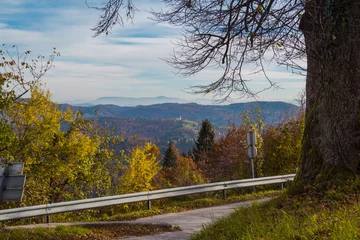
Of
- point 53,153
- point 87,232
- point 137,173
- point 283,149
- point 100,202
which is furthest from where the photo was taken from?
point 137,173

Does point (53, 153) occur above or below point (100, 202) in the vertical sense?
above

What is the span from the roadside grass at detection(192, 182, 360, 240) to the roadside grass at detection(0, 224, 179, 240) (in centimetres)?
249

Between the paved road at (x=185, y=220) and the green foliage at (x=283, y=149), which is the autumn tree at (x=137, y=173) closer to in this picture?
the green foliage at (x=283, y=149)

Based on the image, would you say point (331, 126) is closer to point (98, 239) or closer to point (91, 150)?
point (98, 239)

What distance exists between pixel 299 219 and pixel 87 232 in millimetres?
5226

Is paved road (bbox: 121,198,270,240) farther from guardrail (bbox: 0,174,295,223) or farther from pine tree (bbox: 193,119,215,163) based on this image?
pine tree (bbox: 193,119,215,163)

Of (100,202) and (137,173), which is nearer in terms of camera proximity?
(100,202)

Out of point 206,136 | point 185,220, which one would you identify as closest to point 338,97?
point 185,220

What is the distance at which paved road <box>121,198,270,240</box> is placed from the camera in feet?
31.2

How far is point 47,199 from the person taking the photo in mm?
22734

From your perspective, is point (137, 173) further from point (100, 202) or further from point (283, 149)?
point (100, 202)

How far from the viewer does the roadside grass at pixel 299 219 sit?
16.8 feet

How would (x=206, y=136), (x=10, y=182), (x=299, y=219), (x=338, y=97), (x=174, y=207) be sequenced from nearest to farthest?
(x=299, y=219), (x=338, y=97), (x=10, y=182), (x=174, y=207), (x=206, y=136)

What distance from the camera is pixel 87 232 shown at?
9609 mm
